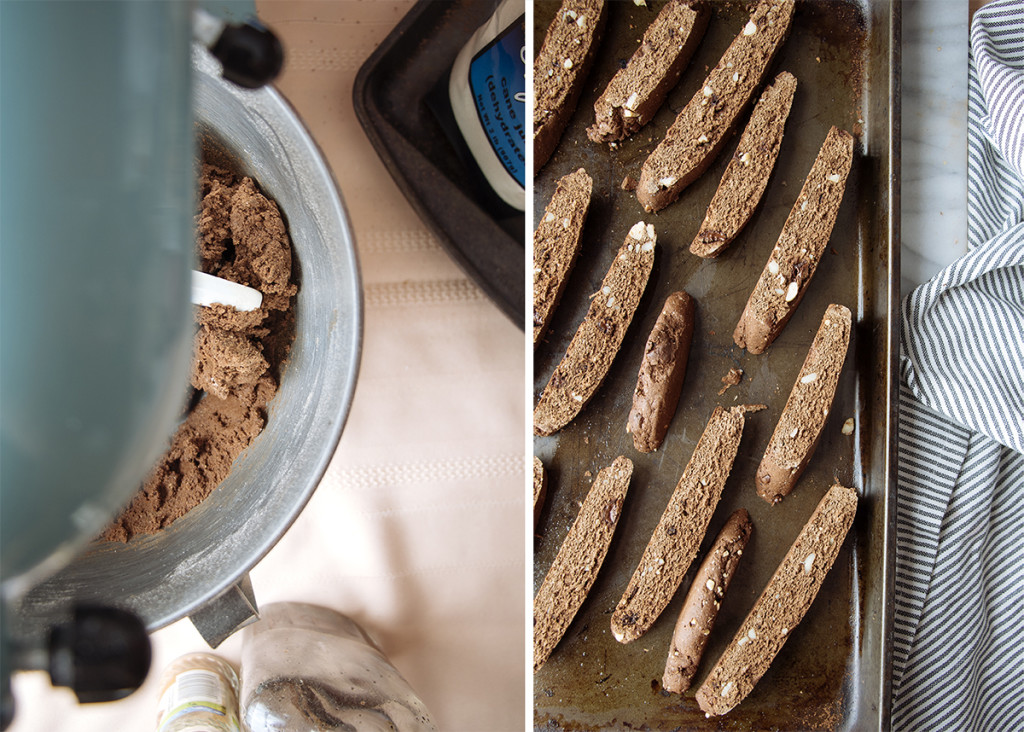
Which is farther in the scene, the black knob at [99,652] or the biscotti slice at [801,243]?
the biscotti slice at [801,243]

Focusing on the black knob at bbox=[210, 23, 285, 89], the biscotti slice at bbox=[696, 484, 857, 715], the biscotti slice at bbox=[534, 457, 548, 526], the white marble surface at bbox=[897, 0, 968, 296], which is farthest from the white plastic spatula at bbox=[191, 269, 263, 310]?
the white marble surface at bbox=[897, 0, 968, 296]

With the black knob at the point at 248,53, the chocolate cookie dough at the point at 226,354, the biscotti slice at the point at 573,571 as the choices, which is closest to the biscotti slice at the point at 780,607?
the biscotti slice at the point at 573,571

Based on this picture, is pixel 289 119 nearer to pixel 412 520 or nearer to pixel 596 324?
pixel 596 324

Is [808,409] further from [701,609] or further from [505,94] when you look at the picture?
[505,94]

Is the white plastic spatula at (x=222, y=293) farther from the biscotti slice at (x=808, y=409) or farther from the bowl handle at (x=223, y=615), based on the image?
the biscotti slice at (x=808, y=409)

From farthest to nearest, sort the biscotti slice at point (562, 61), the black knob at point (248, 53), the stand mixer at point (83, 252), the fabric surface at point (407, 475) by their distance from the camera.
Answer: the fabric surface at point (407, 475) < the biscotti slice at point (562, 61) < the black knob at point (248, 53) < the stand mixer at point (83, 252)
